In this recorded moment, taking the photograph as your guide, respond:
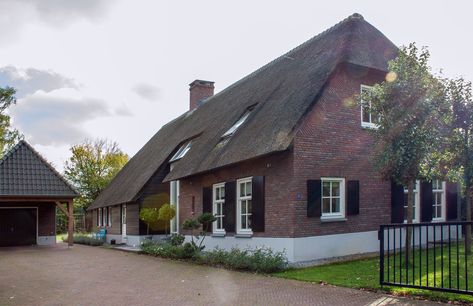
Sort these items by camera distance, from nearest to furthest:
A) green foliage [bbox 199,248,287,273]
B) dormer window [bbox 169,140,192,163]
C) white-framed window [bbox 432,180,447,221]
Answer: green foliage [bbox 199,248,287,273]
white-framed window [bbox 432,180,447,221]
dormer window [bbox 169,140,192,163]

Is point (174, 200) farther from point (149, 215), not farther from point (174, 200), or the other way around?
point (149, 215)

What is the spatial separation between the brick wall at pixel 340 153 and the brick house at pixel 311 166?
29 mm

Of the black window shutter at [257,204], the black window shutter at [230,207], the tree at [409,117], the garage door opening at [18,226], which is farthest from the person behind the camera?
the garage door opening at [18,226]

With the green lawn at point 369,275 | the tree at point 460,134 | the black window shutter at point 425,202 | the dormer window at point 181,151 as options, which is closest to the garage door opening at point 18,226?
the dormer window at point 181,151

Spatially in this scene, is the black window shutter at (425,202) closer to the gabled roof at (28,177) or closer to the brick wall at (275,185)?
the brick wall at (275,185)

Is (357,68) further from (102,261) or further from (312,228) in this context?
(102,261)

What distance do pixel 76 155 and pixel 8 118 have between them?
11616mm

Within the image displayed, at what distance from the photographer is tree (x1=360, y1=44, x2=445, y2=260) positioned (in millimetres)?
10352

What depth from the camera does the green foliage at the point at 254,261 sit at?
11337mm

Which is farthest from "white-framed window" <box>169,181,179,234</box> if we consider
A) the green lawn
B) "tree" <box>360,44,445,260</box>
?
"tree" <box>360,44,445,260</box>

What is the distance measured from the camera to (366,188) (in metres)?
14.1

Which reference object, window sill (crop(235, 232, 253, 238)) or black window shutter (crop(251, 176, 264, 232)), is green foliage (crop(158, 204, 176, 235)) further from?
black window shutter (crop(251, 176, 264, 232))

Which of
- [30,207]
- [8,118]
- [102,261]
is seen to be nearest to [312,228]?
[102,261]

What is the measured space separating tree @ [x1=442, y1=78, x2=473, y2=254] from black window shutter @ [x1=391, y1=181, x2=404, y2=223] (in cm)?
238
